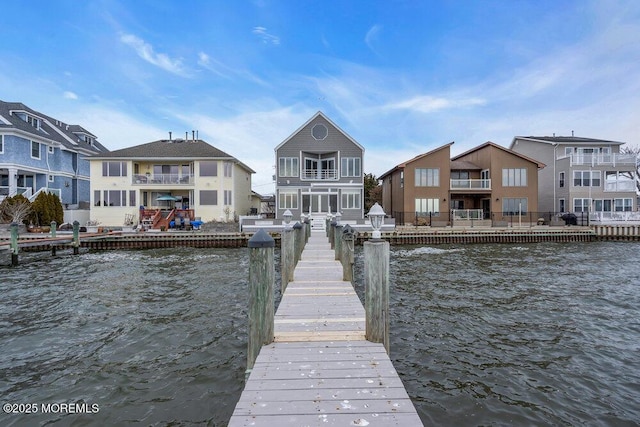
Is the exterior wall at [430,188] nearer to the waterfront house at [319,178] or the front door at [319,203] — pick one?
the waterfront house at [319,178]

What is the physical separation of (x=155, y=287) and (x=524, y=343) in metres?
11.4

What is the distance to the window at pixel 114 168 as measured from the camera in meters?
30.7

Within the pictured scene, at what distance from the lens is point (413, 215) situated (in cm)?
3134

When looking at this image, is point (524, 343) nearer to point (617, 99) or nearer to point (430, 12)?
point (430, 12)

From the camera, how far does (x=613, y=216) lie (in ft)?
97.9

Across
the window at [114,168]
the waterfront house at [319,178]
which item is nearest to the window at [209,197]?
the waterfront house at [319,178]

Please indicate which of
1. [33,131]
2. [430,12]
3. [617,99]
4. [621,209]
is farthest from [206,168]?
[621,209]

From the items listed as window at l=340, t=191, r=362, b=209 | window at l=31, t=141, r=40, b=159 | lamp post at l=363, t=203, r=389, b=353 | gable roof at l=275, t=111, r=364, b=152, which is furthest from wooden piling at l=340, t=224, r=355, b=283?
window at l=31, t=141, r=40, b=159

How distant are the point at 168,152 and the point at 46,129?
13528mm

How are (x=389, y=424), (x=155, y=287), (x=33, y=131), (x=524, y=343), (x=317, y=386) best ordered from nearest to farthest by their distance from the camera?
(x=389, y=424)
(x=317, y=386)
(x=524, y=343)
(x=155, y=287)
(x=33, y=131)

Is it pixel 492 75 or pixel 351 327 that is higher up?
pixel 492 75

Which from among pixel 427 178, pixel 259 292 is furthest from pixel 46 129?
pixel 259 292

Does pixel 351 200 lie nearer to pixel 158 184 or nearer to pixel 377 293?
pixel 158 184

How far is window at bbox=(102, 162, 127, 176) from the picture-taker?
30.7 m
